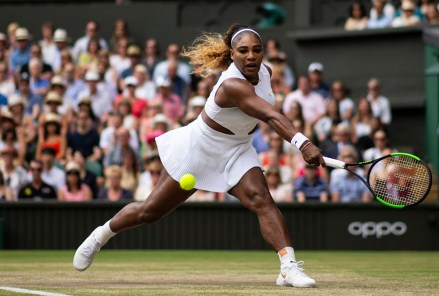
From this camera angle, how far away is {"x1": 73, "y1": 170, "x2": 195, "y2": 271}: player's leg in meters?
8.40

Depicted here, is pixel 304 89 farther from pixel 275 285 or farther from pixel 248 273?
pixel 275 285

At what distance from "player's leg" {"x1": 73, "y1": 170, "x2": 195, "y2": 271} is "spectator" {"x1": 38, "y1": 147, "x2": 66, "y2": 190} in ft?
20.6

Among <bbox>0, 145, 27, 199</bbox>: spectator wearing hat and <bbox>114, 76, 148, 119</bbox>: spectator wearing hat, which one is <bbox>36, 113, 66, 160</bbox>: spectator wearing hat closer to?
<bbox>0, 145, 27, 199</bbox>: spectator wearing hat

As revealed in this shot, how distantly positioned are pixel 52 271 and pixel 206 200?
513 cm

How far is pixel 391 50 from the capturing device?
17391mm

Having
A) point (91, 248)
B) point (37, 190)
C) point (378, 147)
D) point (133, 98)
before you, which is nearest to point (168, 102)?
point (133, 98)

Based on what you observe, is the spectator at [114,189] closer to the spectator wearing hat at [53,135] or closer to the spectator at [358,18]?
the spectator wearing hat at [53,135]

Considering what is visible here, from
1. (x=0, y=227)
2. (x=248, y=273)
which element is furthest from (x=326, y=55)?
(x=248, y=273)

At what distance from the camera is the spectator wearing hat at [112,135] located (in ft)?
51.5

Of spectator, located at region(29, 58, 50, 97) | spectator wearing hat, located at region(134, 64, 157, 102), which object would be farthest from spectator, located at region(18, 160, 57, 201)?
spectator, located at region(29, 58, 50, 97)

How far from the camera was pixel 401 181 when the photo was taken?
8.12m

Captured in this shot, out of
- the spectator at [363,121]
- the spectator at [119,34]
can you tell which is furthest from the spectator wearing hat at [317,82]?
the spectator at [119,34]

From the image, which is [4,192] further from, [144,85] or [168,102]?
[144,85]

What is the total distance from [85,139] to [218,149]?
7716 millimetres
